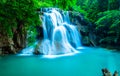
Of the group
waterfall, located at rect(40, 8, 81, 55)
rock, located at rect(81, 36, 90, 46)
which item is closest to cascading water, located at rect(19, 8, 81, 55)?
waterfall, located at rect(40, 8, 81, 55)

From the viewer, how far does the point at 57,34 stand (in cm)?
2327

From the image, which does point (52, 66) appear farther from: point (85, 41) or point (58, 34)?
point (85, 41)

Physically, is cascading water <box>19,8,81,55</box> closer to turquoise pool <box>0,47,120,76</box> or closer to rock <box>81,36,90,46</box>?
rock <box>81,36,90,46</box>

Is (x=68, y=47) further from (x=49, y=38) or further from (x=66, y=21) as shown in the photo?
(x=66, y=21)

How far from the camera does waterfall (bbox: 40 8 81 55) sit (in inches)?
831

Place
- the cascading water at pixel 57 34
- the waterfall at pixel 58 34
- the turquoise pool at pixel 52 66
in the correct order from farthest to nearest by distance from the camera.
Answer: the waterfall at pixel 58 34, the cascading water at pixel 57 34, the turquoise pool at pixel 52 66

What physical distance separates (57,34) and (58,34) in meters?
0.12

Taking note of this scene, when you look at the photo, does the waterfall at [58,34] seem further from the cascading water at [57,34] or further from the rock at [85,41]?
the rock at [85,41]

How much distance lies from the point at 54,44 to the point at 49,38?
101 cm

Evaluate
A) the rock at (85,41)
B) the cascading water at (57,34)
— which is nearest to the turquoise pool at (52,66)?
the cascading water at (57,34)

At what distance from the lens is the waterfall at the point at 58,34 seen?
21112mm

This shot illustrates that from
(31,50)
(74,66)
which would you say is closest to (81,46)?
(31,50)

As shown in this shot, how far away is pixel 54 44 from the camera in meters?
22.0

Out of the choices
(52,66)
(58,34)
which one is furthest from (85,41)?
(52,66)
